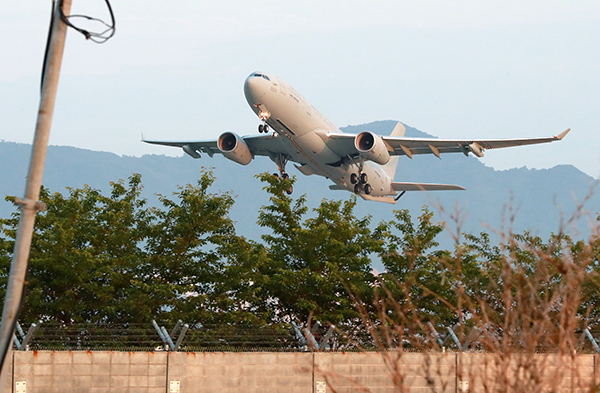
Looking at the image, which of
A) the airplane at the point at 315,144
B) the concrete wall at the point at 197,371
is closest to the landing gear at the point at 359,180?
the airplane at the point at 315,144

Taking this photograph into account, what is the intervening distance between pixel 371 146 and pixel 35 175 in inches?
1206

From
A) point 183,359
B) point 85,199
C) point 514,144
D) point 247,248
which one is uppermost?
point 514,144

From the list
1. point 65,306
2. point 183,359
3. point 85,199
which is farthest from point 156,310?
point 183,359

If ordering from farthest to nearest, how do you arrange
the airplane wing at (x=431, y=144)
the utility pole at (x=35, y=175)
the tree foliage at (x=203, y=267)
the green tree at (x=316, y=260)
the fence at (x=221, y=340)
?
the airplane wing at (x=431, y=144), the green tree at (x=316, y=260), the tree foliage at (x=203, y=267), the fence at (x=221, y=340), the utility pole at (x=35, y=175)

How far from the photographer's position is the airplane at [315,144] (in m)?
34.0

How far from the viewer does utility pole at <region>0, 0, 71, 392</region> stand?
20.9ft

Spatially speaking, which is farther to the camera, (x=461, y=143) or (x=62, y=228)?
(x=461, y=143)

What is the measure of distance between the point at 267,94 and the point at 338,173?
8313mm

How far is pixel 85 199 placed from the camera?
34781 millimetres

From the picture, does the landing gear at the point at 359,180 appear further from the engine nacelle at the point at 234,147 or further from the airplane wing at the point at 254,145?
the engine nacelle at the point at 234,147

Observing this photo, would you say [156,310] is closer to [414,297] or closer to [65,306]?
[65,306]

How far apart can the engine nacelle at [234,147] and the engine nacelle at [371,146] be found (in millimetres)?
6565

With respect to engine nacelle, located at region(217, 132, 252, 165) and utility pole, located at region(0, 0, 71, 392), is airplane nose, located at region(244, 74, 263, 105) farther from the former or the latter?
utility pole, located at region(0, 0, 71, 392)

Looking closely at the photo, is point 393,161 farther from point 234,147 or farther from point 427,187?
point 234,147
